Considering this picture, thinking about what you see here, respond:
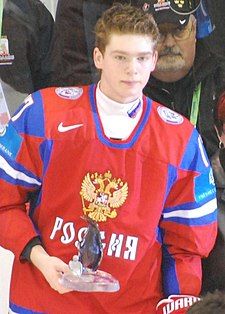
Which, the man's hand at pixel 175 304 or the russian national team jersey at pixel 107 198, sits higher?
the russian national team jersey at pixel 107 198

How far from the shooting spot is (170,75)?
6.57 ft

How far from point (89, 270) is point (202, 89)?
738 millimetres

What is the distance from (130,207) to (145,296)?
Answer: 21 cm

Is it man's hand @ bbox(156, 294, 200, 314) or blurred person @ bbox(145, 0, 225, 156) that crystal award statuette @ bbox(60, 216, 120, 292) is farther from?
blurred person @ bbox(145, 0, 225, 156)

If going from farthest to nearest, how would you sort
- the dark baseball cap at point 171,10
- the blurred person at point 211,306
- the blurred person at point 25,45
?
the blurred person at point 25,45 < the dark baseball cap at point 171,10 < the blurred person at point 211,306

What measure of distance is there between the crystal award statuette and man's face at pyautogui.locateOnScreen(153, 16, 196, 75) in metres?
0.63

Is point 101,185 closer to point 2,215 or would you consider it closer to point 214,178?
point 2,215

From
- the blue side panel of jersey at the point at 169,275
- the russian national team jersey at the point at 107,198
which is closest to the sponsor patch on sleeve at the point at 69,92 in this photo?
the russian national team jersey at the point at 107,198

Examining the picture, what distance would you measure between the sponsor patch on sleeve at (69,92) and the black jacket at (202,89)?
366 mm

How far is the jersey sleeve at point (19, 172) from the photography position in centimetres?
162

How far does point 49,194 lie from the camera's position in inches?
63.8

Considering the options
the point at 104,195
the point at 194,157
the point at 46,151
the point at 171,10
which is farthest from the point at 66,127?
the point at 171,10

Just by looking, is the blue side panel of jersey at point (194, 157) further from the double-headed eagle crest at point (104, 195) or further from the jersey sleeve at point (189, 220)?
the double-headed eagle crest at point (104, 195)

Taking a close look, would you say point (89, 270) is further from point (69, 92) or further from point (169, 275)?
point (69, 92)
